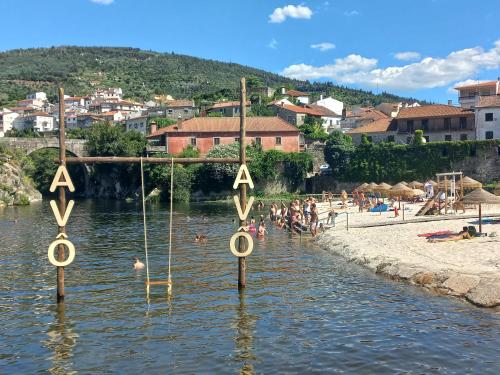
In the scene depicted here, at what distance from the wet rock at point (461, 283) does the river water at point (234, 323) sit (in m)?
0.75

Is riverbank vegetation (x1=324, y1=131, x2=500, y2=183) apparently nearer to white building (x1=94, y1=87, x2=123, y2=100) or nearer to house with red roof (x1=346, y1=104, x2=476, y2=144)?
house with red roof (x1=346, y1=104, x2=476, y2=144)

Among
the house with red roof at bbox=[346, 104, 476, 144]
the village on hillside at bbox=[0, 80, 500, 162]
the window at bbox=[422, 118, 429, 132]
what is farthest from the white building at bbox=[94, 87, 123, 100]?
the window at bbox=[422, 118, 429, 132]

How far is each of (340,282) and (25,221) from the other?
34.2m

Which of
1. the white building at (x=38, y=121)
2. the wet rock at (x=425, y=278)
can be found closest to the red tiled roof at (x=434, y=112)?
the wet rock at (x=425, y=278)

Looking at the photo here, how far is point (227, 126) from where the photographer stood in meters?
76.6

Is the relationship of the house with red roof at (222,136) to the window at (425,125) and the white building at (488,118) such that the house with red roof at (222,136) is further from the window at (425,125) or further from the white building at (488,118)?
the white building at (488,118)

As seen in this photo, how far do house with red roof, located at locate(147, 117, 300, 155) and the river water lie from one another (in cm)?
5095

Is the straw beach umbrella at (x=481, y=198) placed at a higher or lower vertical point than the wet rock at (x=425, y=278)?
higher

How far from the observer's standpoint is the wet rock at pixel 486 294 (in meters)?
15.4

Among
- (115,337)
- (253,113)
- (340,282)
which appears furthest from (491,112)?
(115,337)

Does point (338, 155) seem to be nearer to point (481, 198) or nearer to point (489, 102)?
point (489, 102)

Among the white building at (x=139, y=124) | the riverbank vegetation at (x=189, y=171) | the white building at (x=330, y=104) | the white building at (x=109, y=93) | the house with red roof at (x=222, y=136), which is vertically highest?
the white building at (x=109, y=93)

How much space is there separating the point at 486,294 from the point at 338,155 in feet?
182

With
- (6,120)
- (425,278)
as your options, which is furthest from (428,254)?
(6,120)
